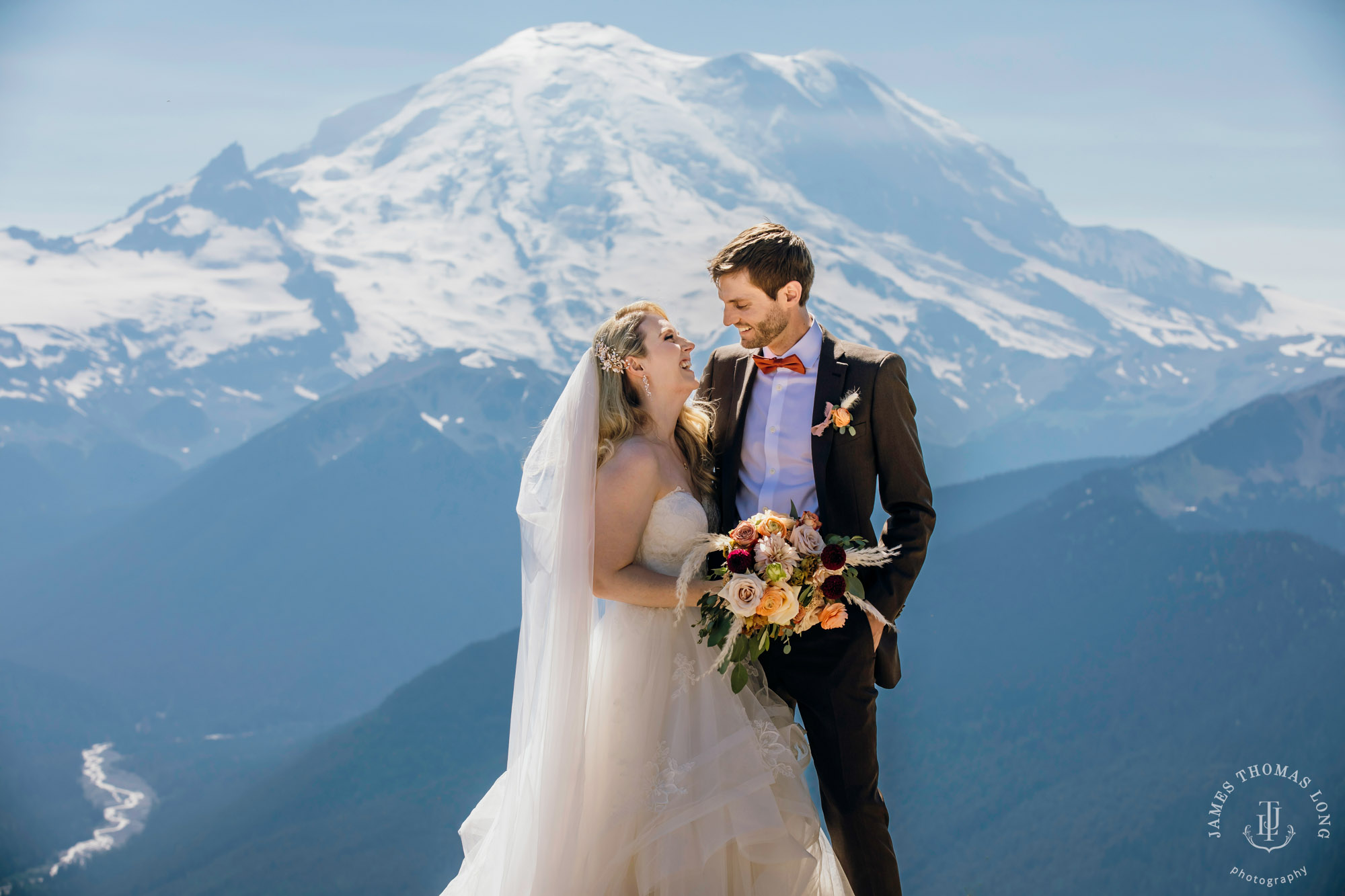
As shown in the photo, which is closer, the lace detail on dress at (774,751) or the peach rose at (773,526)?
the peach rose at (773,526)

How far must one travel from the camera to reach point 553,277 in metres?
44.4

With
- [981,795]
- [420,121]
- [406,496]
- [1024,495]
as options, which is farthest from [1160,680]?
[420,121]

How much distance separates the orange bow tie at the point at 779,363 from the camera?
10.1 feet

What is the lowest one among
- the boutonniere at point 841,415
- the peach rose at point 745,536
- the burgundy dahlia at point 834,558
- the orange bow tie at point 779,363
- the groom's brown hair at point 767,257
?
the burgundy dahlia at point 834,558

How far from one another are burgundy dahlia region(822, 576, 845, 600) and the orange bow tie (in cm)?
80

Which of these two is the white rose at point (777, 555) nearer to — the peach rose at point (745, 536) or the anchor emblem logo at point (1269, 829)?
the peach rose at point (745, 536)

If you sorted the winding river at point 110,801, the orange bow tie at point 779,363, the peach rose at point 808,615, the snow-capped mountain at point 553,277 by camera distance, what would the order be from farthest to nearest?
the snow-capped mountain at point 553,277 < the winding river at point 110,801 < the orange bow tie at point 779,363 < the peach rose at point 808,615

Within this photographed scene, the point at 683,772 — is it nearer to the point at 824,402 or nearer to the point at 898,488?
the point at 898,488

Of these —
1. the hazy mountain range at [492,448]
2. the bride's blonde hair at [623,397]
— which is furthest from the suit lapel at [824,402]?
the hazy mountain range at [492,448]

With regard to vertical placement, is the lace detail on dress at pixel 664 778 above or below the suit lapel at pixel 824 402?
below

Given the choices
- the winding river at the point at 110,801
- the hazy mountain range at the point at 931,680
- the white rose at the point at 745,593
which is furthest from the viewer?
the winding river at the point at 110,801

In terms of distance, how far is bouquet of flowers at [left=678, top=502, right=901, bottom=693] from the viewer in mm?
2609

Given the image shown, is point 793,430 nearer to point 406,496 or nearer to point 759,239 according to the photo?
point 759,239

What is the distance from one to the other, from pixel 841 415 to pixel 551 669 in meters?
1.35
